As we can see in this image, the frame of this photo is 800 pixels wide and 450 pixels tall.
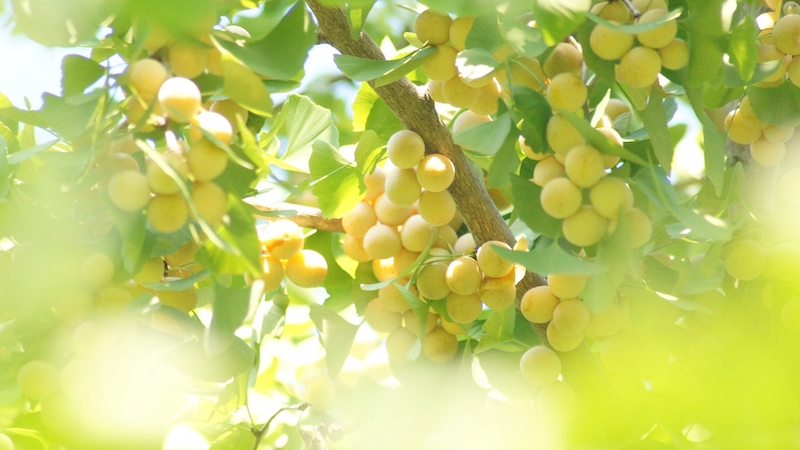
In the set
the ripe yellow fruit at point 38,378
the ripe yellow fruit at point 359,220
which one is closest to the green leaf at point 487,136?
the ripe yellow fruit at point 359,220

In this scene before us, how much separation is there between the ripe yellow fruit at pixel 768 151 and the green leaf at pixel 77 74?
74 cm

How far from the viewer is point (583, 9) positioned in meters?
0.56

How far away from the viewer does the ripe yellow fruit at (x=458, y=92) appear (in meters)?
0.77

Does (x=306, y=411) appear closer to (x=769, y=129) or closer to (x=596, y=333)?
(x=596, y=333)

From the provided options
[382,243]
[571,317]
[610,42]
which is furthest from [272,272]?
[610,42]

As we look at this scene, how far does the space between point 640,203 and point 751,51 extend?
16 centimetres

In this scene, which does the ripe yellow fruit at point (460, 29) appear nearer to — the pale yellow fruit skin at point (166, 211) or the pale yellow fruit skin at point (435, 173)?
the pale yellow fruit skin at point (435, 173)

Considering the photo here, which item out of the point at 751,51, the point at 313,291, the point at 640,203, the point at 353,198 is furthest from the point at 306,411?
the point at 751,51

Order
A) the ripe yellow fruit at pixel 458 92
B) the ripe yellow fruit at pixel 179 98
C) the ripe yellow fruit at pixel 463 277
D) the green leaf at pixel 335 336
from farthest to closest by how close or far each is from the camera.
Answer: the green leaf at pixel 335 336 → the ripe yellow fruit at pixel 463 277 → the ripe yellow fruit at pixel 458 92 → the ripe yellow fruit at pixel 179 98

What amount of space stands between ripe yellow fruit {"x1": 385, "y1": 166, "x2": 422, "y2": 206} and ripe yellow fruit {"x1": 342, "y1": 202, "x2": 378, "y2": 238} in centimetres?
12

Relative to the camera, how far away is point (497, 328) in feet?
2.84

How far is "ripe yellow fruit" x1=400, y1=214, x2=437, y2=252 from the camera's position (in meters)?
0.94

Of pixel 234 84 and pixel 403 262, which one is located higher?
pixel 234 84

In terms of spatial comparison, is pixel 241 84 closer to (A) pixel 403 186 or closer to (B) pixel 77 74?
(B) pixel 77 74
